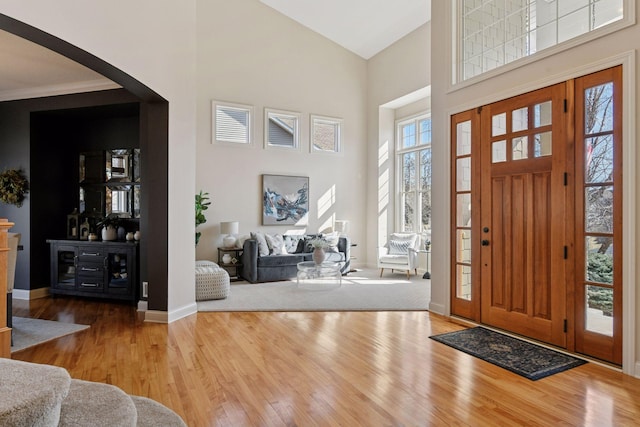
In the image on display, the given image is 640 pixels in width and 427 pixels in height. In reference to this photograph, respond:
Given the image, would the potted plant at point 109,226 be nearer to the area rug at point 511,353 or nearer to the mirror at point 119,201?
the mirror at point 119,201

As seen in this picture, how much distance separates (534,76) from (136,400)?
13.9 feet

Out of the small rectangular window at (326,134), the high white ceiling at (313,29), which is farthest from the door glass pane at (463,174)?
the small rectangular window at (326,134)

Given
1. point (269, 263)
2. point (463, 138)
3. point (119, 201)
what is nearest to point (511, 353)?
point (463, 138)

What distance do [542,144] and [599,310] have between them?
61.5 inches

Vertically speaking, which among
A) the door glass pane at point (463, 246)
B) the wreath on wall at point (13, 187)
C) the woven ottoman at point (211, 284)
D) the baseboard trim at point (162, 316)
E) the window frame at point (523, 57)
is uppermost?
the window frame at point (523, 57)

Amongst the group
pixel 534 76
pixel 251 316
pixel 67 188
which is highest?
pixel 534 76

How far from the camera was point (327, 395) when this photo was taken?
2.61 meters

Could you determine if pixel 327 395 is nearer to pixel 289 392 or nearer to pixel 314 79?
pixel 289 392

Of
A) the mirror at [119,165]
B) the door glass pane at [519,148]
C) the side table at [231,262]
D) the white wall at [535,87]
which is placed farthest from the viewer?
the side table at [231,262]

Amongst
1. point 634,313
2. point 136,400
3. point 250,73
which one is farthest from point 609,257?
point 250,73

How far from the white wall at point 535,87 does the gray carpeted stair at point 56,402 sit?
133 inches

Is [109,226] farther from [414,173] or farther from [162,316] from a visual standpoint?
[414,173]

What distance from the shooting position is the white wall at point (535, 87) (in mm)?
2953

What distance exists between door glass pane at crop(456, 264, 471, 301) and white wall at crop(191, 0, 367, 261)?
450 cm
